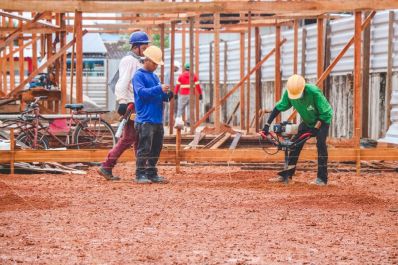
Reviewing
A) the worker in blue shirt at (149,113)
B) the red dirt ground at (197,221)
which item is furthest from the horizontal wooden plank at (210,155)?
the worker in blue shirt at (149,113)

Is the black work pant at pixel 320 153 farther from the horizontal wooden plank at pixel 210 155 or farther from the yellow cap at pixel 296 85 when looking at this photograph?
the horizontal wooden plank at pixel 210 155

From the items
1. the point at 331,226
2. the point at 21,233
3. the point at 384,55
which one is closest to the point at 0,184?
the point at 21,233

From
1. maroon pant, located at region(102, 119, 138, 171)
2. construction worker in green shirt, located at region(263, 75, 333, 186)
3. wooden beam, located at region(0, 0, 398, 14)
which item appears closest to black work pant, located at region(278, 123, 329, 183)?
construction worker in green shirt, located at region(263, 75, 333, 186)

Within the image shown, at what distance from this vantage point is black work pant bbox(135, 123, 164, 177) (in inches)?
567

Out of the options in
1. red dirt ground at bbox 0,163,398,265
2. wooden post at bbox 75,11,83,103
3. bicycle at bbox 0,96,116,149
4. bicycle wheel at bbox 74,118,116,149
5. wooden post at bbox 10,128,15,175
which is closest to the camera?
red dirt ground at bbox 0,163,398,265

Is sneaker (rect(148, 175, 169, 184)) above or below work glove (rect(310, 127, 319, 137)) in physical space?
below

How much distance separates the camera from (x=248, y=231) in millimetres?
9758

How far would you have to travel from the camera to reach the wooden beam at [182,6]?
53.5 feet

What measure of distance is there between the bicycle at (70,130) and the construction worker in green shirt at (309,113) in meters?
4.41

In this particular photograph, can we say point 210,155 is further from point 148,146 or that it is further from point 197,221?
point 197,221

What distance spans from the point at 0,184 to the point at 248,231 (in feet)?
17.3

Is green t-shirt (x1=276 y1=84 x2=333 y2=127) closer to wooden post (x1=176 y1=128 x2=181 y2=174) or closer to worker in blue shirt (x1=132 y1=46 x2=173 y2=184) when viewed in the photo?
worker in blue shirt (x1=132 y1=46 x2=173 y2=184)

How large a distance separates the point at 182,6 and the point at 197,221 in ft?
22.5

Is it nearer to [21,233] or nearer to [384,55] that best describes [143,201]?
[21,233]
